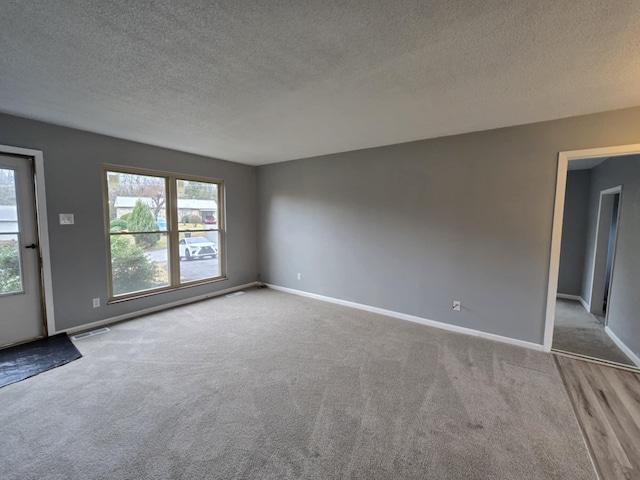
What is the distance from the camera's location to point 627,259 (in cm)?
320

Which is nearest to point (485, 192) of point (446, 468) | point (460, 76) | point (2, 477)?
point (460, 76)

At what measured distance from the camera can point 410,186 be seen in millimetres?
3770

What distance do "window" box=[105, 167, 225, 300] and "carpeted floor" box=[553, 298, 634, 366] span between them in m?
5.27

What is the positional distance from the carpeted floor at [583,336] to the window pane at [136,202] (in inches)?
222

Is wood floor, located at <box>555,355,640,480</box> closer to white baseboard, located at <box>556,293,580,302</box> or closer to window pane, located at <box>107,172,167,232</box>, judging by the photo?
white baseboard, located at <box>556,293,580,302</box>

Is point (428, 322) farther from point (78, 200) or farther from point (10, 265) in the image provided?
point (10, 265)

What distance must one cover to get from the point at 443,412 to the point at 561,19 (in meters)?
2.58

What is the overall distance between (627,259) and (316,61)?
4.19 meters

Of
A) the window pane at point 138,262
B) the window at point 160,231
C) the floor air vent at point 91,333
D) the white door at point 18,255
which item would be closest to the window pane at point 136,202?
the window at point 160,231

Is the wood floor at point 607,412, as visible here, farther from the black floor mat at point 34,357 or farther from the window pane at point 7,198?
the window pane at point 7,198

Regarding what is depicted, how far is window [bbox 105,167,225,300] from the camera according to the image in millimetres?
3787

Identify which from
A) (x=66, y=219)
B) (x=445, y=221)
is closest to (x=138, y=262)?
(x=66, y=219)

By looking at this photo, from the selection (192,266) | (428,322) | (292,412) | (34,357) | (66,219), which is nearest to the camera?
(292,412)

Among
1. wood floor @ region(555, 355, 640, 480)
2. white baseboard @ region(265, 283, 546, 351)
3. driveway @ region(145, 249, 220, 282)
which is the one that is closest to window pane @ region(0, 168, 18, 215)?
driveway @ region(145, 249, 220, 282)
